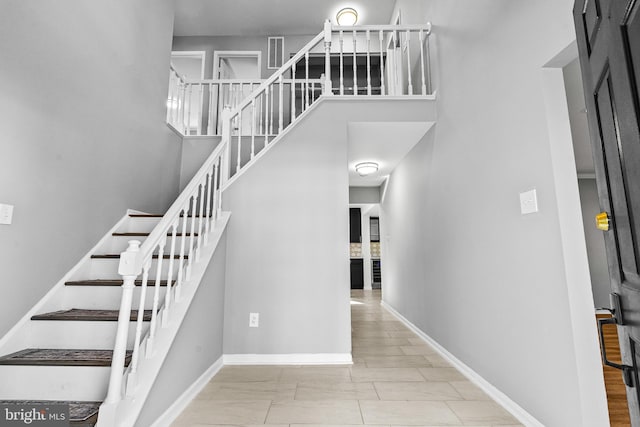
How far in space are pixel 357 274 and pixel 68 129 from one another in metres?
7.51

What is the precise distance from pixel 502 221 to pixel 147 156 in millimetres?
3358

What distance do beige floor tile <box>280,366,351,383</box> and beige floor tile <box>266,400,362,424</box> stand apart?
349mm

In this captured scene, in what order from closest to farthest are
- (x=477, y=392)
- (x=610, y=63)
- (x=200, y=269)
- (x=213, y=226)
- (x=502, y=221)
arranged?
(x=610, y=63)
(x=502, y=221)
(x=477, y=392)
(x=200, y=269)
(x=213, y=226)

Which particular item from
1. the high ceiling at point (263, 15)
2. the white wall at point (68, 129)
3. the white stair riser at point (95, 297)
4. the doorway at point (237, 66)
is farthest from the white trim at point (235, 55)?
the white stair riser at point (95, 297)

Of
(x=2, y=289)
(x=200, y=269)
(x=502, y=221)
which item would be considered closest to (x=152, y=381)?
(x=200, y=269)

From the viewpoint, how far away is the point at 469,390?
208cm

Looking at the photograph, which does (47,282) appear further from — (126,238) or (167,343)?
(167,343)

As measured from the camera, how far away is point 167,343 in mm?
1677

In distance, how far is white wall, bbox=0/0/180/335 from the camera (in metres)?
1.76

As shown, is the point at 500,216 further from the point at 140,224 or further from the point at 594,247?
the point at 594,247

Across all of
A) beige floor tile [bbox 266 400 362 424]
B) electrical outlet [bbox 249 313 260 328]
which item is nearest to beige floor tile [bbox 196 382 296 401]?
beige floor tile [bbox 266 400 362 424]

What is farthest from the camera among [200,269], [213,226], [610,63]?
[213,226]

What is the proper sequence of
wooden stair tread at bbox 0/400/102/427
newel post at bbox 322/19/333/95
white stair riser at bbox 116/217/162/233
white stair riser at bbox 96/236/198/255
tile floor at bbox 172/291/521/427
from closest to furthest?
wooden stair tread at bbox 0/400/102/427, tile floor at bbox 172/291/521/427, white stair riser at bbox 96/236/198/255, white stair riser at bbox 116/217/162/233, newel post at bbox 322/19/333/95

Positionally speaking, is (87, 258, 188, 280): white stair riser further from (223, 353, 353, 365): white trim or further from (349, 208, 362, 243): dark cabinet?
(349, 208, 362, 243): dark cabinet
